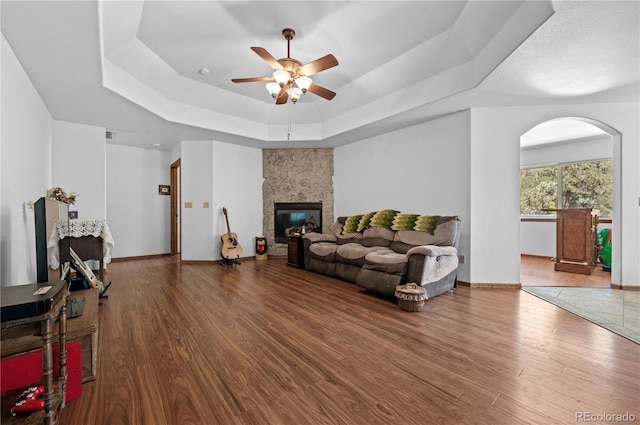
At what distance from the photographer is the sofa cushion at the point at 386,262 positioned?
3.30 metres

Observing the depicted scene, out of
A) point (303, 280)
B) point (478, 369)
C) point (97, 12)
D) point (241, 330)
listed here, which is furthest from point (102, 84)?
point (478, 369)

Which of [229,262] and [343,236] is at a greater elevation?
[343,236]

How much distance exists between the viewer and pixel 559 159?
6332 millimetres

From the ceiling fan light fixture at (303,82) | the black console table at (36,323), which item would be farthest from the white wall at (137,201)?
the black console table at (36,323)

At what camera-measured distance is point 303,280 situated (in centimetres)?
429

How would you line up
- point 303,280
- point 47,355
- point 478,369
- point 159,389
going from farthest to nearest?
point 303,280, point 478,369, point 159,389, point 47,355

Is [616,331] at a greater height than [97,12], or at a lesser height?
lesser

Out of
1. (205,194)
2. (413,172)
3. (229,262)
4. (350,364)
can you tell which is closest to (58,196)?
(205,194)

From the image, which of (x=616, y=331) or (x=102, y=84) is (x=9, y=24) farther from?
(x=616, y=331)

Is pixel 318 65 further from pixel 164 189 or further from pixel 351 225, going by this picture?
pixel 164 189

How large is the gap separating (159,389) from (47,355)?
26.6 inches

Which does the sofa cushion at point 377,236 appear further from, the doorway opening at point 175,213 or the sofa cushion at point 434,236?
the doorway opening at point 175,213

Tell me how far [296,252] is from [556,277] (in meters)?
4.31

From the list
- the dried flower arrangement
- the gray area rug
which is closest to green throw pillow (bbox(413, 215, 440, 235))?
the gray area rug
